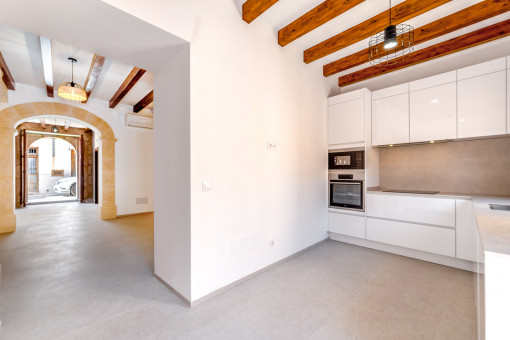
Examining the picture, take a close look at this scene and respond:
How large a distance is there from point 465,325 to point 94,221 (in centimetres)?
668

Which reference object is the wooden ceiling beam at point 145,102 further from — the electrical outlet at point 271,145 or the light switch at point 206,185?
the light switch at point 206,185

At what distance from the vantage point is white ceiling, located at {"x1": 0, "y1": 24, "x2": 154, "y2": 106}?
2.97 metres

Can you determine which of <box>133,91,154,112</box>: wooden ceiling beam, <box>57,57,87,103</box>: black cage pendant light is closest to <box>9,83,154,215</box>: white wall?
<box>133,91,154,112</box>: wooden ceiling beam

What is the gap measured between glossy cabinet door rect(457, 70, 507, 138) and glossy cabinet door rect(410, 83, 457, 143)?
77mm

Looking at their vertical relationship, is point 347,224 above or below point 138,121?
below

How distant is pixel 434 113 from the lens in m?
3.01

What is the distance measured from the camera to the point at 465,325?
1725mm

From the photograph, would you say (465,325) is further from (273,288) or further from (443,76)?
(443,76)

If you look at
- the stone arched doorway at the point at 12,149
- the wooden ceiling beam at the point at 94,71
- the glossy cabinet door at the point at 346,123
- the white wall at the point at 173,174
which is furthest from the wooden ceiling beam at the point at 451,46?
the stone arched doorway at the point at 12,149

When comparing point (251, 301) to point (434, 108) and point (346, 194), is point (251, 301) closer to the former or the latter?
point (346, 194)

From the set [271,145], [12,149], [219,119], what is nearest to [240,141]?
[219,119]

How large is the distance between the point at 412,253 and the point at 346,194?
118cm

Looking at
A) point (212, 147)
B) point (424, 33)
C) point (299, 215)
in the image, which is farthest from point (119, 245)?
point (424, 33)

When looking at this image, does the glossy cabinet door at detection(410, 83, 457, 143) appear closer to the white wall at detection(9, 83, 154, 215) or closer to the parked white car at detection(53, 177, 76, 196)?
the white wall at detection(9, 83, 154, 215)
